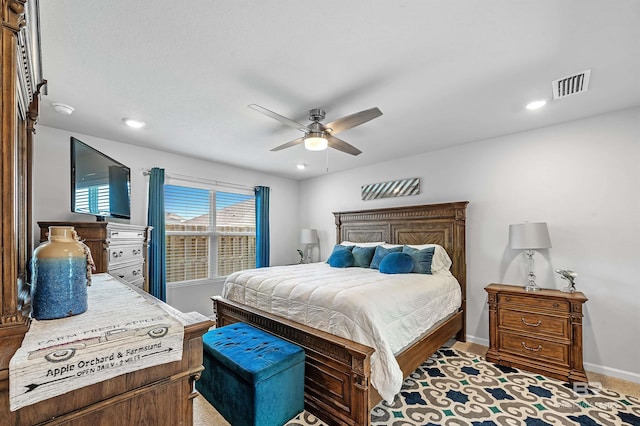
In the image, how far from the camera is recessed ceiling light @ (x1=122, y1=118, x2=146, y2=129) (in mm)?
2861

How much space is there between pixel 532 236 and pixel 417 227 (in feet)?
4.61

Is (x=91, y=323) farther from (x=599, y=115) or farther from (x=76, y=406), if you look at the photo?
(x=599, y=115)

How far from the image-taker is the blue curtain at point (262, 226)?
5.04 m

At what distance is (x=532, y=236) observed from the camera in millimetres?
2850

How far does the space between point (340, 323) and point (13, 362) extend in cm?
180

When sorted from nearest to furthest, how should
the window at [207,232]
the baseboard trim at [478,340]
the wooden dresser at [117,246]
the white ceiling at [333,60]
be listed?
the white ceiling at [333,60]
the wooden dresser at [117,246]
the baseboard trim at [478,340]
the window at [207,232]

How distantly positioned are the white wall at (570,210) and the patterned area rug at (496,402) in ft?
2.32

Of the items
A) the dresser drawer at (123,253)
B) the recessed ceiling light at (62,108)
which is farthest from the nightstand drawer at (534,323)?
the recessed ceiling light at (62,108)

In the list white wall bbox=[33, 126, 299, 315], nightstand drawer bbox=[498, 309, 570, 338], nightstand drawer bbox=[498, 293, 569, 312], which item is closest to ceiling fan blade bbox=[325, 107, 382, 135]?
nightstand drawer bbox=[498, 293, 569, 312]

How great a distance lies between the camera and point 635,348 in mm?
2600

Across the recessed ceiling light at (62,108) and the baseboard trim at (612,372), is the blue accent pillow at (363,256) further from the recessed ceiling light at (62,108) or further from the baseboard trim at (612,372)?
the recessed ceiling light at (62,108)

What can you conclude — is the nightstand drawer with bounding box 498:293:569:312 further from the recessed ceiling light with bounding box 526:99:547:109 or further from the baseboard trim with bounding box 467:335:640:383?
the recessed ceiling light with bounding box 526:99:547:109

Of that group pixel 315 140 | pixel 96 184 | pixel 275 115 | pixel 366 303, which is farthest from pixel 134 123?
pixel 366 303

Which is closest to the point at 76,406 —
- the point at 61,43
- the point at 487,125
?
the point at 61,43
